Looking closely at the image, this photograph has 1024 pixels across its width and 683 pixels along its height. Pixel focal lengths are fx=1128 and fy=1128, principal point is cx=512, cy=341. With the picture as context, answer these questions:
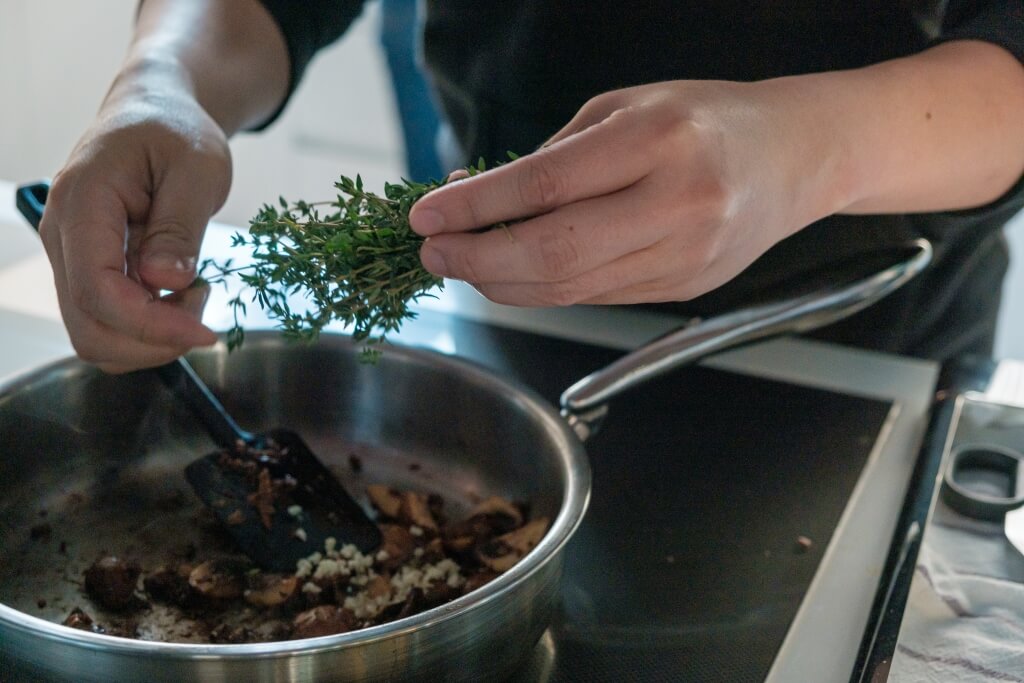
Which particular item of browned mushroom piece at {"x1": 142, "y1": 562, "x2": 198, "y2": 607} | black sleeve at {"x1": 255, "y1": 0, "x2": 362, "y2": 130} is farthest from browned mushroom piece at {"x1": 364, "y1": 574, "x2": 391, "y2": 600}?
black sleeve at {"x1": 255, "y1": 0, "x2": 362, "y2": 130}

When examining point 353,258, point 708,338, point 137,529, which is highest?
point 353,258

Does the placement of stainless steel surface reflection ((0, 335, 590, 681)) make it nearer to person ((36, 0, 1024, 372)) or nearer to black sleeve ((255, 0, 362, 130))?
person ((36, 0, 1024, 372))

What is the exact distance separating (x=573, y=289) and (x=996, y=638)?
369 millimetres

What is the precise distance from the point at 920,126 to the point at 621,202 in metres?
0.32

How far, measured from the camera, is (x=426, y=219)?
618 mm

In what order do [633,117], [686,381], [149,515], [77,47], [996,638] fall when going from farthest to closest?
1. [77,47]
2. [686,381]
3. [149,515]
4. [996,638]
5. [633,117]

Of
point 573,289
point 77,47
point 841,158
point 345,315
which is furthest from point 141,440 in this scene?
point 77,47

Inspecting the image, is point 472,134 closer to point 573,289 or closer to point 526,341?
point 526,341

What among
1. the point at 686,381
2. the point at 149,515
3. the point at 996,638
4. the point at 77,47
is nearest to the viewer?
the point at 996,638

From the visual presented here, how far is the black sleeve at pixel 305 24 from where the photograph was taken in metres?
1.12

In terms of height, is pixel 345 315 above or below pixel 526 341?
above

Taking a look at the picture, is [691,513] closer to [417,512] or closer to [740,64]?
[417,512]

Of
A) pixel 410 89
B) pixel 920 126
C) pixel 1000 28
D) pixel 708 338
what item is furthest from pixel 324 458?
pixel 410 89

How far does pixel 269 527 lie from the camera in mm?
838
